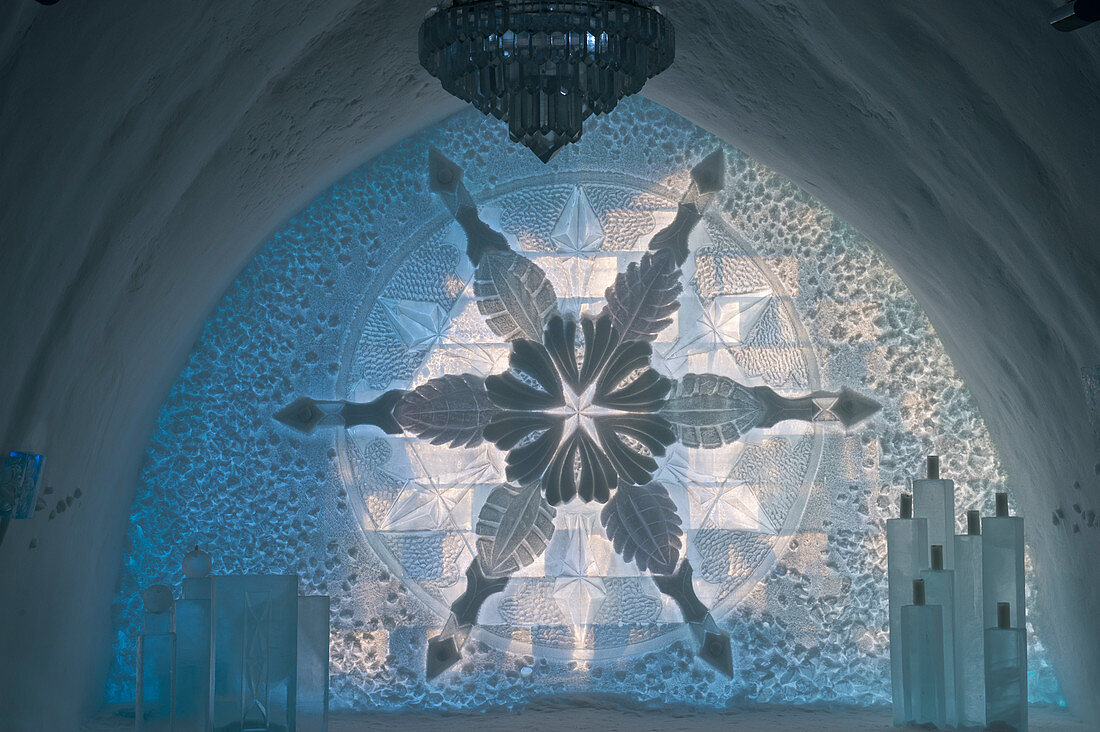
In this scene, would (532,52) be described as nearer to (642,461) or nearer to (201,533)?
(642,461)

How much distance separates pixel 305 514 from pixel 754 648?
1.08 m

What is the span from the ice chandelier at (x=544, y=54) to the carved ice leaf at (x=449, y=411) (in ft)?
3.63

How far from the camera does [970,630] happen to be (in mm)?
2326

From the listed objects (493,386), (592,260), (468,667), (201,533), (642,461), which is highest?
(592,260)

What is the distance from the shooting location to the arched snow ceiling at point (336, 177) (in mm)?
1617

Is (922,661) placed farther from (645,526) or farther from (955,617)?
(645,526)

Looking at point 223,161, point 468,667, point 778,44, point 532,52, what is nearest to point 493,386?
point 468,667

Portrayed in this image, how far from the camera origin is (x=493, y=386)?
273cm

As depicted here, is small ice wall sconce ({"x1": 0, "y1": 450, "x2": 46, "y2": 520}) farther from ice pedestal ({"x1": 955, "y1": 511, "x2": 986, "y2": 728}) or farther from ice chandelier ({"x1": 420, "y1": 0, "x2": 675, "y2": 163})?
ice pedestal ({"x1": 955, "y1": 511, "x2": 986, "y2": 728})

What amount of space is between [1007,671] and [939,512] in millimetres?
349

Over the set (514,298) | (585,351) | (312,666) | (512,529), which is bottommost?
(312,666)

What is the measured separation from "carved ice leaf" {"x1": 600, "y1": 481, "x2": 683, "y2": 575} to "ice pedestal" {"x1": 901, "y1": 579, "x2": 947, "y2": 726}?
23.2 inches

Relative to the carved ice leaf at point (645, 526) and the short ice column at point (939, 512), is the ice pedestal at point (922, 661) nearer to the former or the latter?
the short ice column at point (939, 512)

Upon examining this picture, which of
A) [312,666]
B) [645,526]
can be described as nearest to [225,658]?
[312,666]
